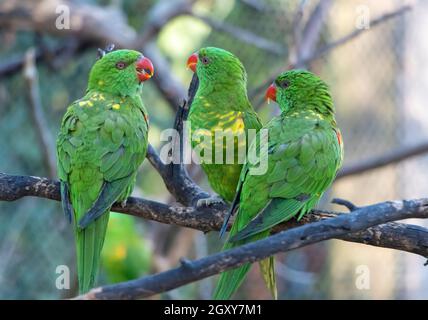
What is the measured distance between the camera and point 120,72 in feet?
5.89

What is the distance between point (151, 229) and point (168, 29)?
140cm

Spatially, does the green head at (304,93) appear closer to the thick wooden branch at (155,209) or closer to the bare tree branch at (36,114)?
the thick wooden branch at (155,209)

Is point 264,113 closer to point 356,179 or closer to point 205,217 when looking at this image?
point 356,179

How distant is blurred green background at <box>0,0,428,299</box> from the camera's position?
3.07 metres

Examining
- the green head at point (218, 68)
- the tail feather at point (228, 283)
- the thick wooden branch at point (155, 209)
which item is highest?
the green head at point (218, 68)

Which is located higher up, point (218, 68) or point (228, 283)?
point (218, 68)

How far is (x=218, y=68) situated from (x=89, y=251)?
0.58 m

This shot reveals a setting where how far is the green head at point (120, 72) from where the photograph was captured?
1794 millimetres

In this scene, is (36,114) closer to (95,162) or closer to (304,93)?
(95,162)

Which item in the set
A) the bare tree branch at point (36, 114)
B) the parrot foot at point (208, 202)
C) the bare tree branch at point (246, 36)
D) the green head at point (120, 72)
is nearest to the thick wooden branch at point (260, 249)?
the parrot foot at point (208, 202)

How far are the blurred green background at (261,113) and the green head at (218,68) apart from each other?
1.09 m

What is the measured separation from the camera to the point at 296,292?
3.56 metres

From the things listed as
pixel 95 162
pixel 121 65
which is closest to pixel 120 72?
pixel 121 65

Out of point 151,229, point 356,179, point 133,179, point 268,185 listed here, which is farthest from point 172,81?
point 268,185
